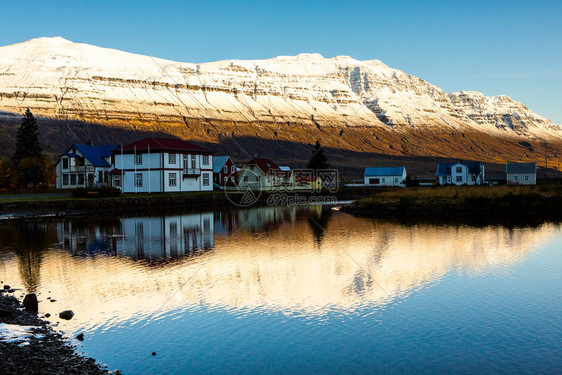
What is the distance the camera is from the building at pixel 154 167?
75.2 metres

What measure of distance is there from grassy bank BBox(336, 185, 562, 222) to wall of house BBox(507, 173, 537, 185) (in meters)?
48.7

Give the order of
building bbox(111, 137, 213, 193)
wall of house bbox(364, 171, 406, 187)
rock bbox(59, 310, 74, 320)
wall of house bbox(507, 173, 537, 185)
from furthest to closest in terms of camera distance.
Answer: wall of house bbox(364, 171, 406, 187), wall of house bbox(507, 173, 537, 185), building bbox(111, 137, 213, 193), rock bbox(59, 310, 74, 320)

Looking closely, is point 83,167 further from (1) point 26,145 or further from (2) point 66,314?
(2) point 66,314

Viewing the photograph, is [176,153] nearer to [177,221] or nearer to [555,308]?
[177,221]

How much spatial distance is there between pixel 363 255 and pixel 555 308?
40.2ft

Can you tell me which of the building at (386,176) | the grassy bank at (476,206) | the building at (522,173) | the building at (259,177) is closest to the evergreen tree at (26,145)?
the building at (259,177)

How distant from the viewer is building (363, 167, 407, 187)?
11627 centimetres

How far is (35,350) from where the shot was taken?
44.1ft

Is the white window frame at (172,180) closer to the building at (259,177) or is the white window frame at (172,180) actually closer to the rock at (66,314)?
the building at (259,177)

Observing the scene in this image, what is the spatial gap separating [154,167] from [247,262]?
51600 millimetres

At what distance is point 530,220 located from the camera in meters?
47.5

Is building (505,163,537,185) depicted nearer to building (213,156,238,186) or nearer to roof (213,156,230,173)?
building (213,156,238,186)

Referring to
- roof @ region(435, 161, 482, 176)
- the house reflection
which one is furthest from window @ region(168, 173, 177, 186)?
roof @ region(435, 161, 482, 176)

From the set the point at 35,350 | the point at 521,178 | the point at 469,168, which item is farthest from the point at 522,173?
the point at 35,350
